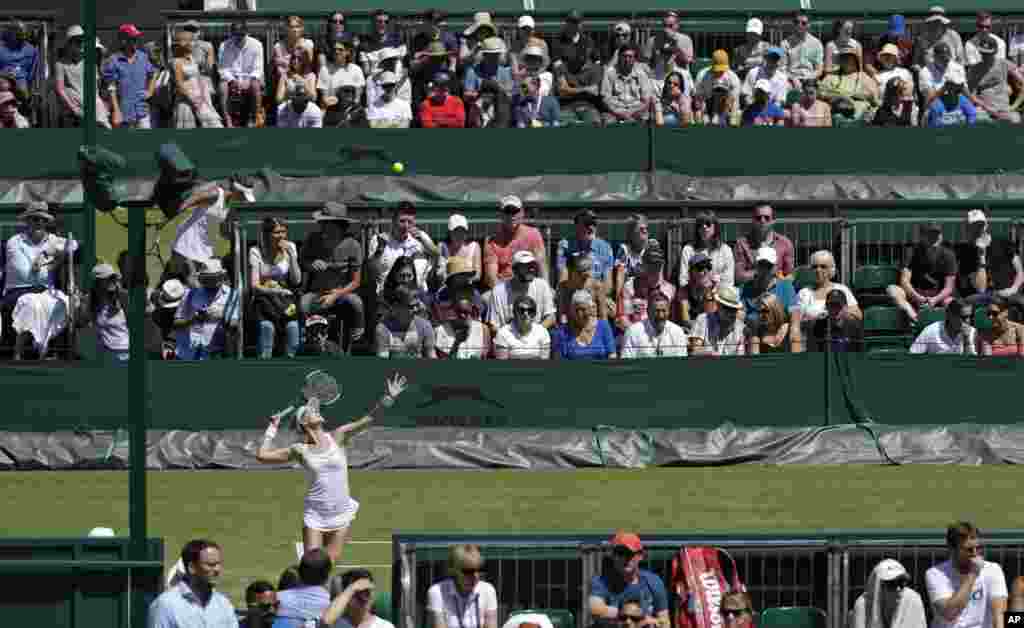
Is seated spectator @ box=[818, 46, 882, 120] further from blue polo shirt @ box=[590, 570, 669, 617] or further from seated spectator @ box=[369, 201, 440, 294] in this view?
blue polo shirt @ box=[590, 570, 669, 617]

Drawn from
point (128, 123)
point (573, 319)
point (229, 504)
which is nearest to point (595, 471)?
point (573, 319)

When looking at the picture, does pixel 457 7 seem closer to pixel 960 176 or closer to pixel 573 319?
pixel 960 176

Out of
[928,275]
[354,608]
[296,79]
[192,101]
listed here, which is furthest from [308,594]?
[192,101]

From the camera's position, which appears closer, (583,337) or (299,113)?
(583,337)

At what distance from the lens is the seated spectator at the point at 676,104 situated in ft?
91.8

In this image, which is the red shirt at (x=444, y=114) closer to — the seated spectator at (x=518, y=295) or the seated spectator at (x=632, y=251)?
the seated spectator at (x=632, y=251)

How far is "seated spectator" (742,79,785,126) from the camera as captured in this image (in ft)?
91.2

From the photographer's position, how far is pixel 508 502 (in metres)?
19.5

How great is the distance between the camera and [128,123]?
91.1 feet

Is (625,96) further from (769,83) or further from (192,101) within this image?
(192,101)

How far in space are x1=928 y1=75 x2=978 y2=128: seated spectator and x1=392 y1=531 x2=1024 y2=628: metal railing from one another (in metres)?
14.8

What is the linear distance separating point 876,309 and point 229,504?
292 inches

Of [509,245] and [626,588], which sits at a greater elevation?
[509,245]

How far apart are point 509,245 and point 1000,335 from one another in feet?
16.8
